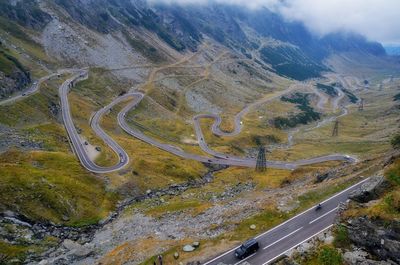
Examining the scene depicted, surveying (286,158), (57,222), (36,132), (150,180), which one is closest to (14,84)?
(36,132)

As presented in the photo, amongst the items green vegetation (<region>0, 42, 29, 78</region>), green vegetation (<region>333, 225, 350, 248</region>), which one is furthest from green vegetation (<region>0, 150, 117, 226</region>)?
green vegetation (<region>0, 42, 29, 78</region>)

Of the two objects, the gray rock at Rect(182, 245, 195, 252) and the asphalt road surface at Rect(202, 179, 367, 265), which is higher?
the asphalt road surface at Rect(202, 179, 367, 265)

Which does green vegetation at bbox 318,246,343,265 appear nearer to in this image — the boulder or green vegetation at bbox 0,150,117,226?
the boulder

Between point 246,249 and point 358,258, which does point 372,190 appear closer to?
point 358,258

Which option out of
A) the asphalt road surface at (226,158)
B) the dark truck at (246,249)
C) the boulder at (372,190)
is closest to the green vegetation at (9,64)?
the asphalt road surface at (226,158)

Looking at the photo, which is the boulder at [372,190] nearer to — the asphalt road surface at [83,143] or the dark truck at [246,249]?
the dark truck at [246,249]

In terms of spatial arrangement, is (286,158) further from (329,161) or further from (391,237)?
(391,237)
